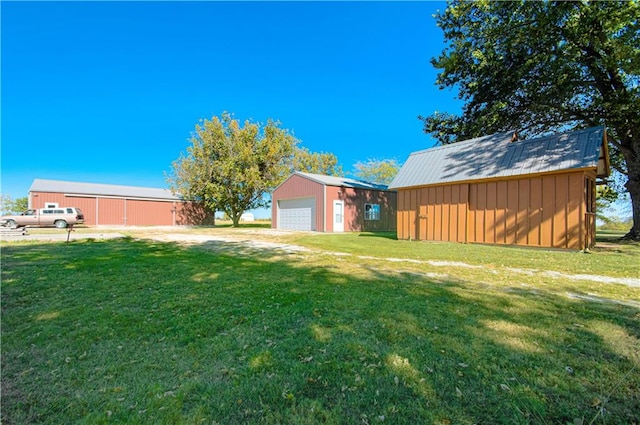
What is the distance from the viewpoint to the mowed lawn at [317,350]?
1761mm

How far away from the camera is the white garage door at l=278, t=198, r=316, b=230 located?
63.3 feet

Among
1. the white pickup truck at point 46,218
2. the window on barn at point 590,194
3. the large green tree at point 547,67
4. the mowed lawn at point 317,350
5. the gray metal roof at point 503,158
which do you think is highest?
the large green tree at point 547,67

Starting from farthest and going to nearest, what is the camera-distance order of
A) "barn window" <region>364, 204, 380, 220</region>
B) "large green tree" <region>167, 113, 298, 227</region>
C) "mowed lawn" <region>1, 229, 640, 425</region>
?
"large green tree" <region>167, 113, 298, 227</region> → "barn window" <region>364, 204, 380, 220</region> → "mowed lawn" <region>1, 229, 640, 425</region>

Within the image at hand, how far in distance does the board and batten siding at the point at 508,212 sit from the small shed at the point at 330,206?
6017mm

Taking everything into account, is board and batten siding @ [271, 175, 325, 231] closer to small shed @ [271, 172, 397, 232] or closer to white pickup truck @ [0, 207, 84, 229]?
small shed @ [271, 172, 397, 232]

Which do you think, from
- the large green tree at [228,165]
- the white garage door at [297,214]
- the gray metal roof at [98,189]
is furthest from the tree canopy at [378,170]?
the gray metal roof at [98,189]

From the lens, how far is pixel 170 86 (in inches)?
806

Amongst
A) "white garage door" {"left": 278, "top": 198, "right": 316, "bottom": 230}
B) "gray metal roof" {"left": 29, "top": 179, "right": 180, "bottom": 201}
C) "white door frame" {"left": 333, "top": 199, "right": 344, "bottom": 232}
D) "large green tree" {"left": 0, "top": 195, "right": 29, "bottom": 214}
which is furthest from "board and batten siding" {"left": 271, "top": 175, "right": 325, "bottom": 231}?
"large green tree" {"left": 0, "top": 195, "right": 29, "bottom": 214}

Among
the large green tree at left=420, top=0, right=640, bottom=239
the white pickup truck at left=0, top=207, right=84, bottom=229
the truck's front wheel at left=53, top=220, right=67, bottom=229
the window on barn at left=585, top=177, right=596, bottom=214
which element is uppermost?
the large green tree at left=420, top=0, right=640, bottom=239

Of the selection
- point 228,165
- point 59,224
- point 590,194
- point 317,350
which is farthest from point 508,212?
point 59,224

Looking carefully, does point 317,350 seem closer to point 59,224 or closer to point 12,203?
point 59,224

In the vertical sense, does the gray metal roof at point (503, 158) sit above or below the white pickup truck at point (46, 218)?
above

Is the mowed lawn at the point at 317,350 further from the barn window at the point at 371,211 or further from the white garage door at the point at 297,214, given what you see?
the barn window at the point at 371,211

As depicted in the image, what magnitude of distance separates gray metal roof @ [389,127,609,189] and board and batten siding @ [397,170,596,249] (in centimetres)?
35
